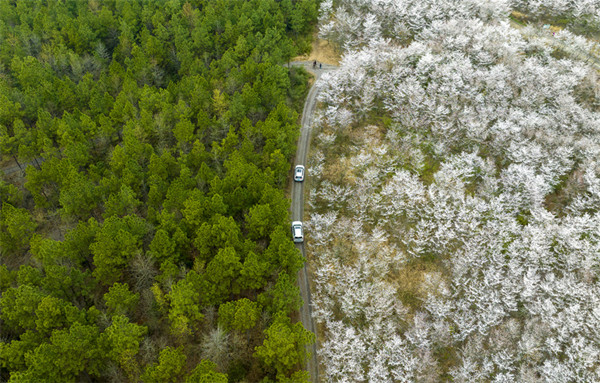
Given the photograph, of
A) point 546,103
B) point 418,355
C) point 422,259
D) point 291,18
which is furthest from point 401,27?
point 418,355

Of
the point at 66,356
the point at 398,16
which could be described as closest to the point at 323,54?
the point at 398,16

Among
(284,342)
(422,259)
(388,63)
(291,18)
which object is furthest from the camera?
(291,18)

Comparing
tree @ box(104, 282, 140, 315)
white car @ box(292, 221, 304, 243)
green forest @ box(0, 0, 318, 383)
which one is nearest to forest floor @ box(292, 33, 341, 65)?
green forest @ box(0, 0, 318, 383)

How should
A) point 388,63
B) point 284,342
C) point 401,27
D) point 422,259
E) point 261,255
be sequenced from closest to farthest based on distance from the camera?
point 284,342 < point 261,255 < point 422,259 < point 388,63 < point 401,27

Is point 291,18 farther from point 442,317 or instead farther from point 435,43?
point 442,317

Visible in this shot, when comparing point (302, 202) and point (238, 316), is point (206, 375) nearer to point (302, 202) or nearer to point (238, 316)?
point (238, 316)

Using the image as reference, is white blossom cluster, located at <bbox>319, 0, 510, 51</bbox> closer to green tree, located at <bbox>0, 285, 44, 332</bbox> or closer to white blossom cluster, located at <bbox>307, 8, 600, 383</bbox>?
white blossom cluster, located at <bbox>307, 8, 600, 383</bbox>

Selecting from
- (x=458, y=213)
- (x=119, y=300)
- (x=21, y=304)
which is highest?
(x=21, y=304)
